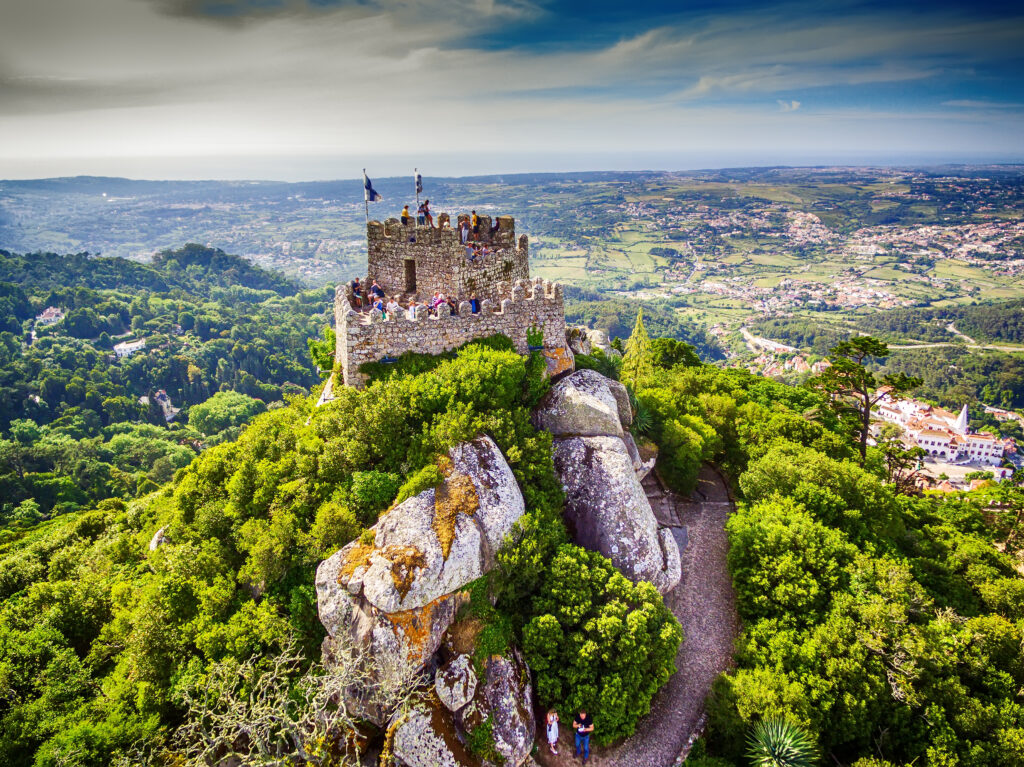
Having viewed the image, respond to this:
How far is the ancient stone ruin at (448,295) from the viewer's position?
21.9 m

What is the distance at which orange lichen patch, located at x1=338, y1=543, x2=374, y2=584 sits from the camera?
15603mm

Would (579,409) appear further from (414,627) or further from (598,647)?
(414,627)

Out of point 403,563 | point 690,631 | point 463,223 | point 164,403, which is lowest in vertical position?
point 164,403

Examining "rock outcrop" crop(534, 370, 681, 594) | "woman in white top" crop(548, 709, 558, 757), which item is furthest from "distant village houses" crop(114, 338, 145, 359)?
"woman in white top" crop(548, 709, 558, 757)

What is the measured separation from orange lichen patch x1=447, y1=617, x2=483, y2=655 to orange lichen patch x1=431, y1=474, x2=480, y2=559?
7.44ft

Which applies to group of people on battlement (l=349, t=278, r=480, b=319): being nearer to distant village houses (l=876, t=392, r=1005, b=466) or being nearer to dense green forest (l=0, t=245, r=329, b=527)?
dense green forest (l=0, t=245, r=329, b=527)

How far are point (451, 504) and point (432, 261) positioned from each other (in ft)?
42.4

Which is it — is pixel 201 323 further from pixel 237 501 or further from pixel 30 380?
pixel 237 501

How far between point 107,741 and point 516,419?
1565cm

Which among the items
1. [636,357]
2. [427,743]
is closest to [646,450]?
[636,357]

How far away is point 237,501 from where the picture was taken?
19578mm

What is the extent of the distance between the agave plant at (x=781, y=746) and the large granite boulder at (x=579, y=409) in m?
11.3

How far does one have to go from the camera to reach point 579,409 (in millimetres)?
22641

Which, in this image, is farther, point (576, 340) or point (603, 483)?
point (576, 340)
